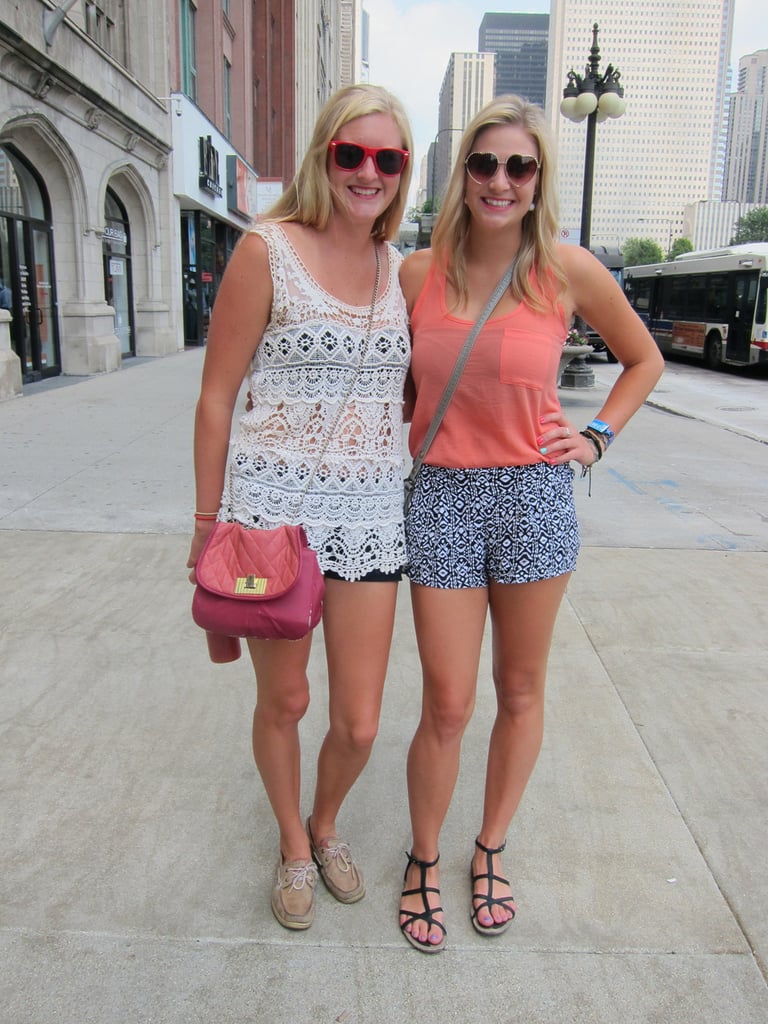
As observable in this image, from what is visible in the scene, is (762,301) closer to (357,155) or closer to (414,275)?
(414,275)

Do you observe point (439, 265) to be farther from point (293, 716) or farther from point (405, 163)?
point (293, 716)

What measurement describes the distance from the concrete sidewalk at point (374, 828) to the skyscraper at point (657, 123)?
78.8 m

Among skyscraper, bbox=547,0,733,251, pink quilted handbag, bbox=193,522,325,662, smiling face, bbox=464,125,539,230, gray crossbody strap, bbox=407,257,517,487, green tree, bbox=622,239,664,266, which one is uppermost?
skyscraper, bbox=547,0,733,251

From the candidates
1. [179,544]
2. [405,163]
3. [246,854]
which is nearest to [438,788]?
[246,854]

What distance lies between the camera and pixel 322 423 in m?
2.12

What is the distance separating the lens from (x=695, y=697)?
146 inches

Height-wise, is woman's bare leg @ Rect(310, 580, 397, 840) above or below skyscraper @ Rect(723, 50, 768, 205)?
below

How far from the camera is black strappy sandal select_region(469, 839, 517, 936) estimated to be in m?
2.30

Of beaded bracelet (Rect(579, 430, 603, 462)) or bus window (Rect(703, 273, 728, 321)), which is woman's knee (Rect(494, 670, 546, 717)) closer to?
beaded bracelet (Rect(579, 430, 603, 462))

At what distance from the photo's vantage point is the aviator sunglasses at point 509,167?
2133 millimetres

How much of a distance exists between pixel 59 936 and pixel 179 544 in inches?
140

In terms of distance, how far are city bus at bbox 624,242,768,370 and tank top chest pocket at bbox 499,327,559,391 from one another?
22.0 m

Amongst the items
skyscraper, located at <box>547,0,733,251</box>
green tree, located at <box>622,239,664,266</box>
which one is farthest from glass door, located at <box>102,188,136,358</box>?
green tree, located at <box>622,239,664,266</box>

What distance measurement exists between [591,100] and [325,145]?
16.4 meters
